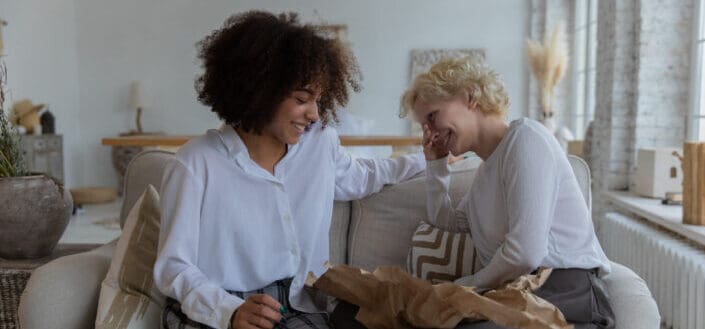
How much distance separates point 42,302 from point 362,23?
27.5 feet

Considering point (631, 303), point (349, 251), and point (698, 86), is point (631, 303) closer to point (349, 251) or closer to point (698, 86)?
point (349, 251)

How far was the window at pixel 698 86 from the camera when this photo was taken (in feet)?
15.5

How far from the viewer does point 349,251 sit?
275cm

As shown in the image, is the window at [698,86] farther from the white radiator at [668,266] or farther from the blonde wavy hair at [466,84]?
the blonde wavy hair at [466,84]

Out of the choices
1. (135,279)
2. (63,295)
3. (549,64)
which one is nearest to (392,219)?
(135,279)

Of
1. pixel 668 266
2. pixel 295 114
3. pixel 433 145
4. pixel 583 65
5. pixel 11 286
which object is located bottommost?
pixel 668 266

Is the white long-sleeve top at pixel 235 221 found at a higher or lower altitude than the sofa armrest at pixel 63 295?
higher

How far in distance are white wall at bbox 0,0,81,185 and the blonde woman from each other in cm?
676

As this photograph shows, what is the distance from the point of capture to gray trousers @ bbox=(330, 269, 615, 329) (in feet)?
6.70

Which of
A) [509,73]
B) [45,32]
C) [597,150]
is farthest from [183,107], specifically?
[597,150]

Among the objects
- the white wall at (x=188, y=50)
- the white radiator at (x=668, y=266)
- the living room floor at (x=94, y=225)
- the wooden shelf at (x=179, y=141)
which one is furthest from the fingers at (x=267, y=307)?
the white wall at (x=188, y=50)

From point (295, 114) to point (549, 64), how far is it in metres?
6.70

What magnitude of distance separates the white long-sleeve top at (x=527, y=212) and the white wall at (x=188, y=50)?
25.9 feet

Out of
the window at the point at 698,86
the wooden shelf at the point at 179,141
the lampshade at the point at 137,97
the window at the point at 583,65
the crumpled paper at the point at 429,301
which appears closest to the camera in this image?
the crumpled paper at the point at 429,301
